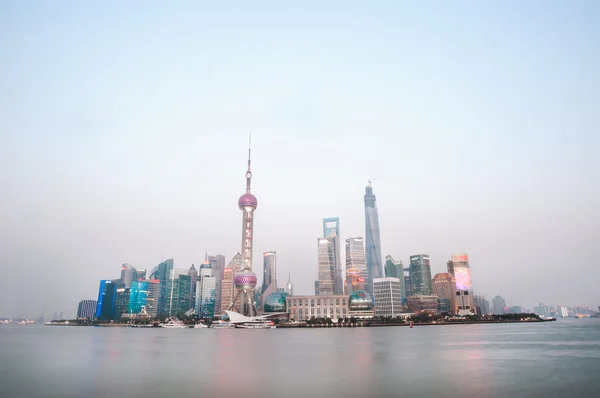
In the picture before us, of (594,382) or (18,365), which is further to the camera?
(18,365)

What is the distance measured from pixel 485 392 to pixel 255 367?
2712cm

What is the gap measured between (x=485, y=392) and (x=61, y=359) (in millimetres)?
60418

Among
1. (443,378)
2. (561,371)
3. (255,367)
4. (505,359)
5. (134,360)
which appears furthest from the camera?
(134,360)

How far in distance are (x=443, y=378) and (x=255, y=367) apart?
22.2m

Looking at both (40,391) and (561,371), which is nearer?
(40,391)

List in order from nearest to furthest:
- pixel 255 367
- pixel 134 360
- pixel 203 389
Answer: pixel 203 389, pixel 255 367, pixel 134 360

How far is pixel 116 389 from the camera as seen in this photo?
35375 millimetres

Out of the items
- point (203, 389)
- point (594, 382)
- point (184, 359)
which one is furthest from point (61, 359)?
point (594, 382)

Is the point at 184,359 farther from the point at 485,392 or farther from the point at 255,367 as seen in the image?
the point at 485,392

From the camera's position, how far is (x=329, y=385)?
36.0 meters

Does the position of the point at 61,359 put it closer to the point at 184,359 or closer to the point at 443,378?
the point at 184,359

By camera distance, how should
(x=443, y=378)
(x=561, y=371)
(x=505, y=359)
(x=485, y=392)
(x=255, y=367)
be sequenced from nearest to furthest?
(x=485, y=392) → (x=443, y=378) → (x=561, y=371) → (x=255, y=367) → (x=505, y=359)

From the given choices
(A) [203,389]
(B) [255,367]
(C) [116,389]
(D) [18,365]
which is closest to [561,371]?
(B) [255,367]

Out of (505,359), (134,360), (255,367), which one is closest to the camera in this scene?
(255,367)
